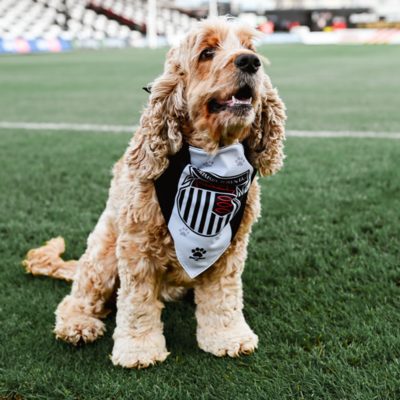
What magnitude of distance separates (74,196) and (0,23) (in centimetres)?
3960

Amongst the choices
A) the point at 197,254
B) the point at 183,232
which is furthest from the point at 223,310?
the point at 183,232

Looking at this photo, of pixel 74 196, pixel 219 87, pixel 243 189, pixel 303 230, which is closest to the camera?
pixel 219 87

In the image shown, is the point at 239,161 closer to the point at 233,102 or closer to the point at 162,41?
the point at 233,102

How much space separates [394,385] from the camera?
1.93 m

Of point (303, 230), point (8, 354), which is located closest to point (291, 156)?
point (303, 230)

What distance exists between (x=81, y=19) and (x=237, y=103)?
47931 millimetres

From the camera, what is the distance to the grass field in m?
2.03

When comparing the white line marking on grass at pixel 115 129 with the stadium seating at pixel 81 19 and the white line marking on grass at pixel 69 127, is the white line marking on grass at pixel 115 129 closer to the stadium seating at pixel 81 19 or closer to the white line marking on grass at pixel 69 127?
the white line marking on grass at pixel 69 127

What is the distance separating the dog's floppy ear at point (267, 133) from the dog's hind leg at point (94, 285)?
0.88m

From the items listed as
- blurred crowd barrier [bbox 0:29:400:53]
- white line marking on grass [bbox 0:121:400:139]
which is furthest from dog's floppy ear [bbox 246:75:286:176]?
blurred crowd barrier [bbox 0:29:400:53]

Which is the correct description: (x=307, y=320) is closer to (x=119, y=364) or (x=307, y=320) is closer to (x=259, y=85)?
(x=119, y=364)

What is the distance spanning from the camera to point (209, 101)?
1964 mm

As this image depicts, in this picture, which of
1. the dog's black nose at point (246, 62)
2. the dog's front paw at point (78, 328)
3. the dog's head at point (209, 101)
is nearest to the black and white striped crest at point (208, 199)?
the dog's head at point (209, 101)

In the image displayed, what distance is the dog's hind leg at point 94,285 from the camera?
2413 mm
